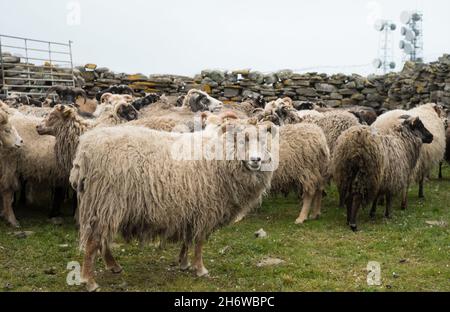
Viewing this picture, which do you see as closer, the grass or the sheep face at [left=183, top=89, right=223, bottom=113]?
the grass

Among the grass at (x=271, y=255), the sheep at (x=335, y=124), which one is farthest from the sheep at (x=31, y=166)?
the sheep at (x=335, y=124)

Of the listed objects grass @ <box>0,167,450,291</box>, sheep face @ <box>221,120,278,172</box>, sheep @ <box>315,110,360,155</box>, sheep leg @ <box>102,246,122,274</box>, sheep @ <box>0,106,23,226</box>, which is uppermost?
sheep face @ <box>221,120,278,172</box>

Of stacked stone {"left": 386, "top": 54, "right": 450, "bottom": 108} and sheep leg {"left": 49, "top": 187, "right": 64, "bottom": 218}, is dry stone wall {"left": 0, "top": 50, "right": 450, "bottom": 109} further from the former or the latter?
sheep leg {"left": 49, "top": 187, "right": 64, "bottom": 218}

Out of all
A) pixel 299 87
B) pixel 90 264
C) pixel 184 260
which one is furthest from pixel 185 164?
pixel 299 87

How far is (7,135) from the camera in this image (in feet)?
31.3

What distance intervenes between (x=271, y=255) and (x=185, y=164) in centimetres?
226

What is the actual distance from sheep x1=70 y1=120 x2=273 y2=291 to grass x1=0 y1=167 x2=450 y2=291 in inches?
19.9

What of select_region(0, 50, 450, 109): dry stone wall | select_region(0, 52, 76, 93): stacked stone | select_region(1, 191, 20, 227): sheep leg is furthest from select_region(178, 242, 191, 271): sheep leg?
select_region(0, 50, 450, 109): dry stone wall

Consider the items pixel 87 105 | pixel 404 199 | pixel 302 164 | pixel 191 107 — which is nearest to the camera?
pixel 302 164

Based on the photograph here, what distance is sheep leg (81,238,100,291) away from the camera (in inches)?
256

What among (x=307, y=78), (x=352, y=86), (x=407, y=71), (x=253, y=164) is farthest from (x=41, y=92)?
(x=253, y=164)

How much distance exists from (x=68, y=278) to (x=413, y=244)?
5305mm

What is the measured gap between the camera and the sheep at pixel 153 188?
651 cm

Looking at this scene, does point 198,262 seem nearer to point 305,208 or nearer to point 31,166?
point 305,208
